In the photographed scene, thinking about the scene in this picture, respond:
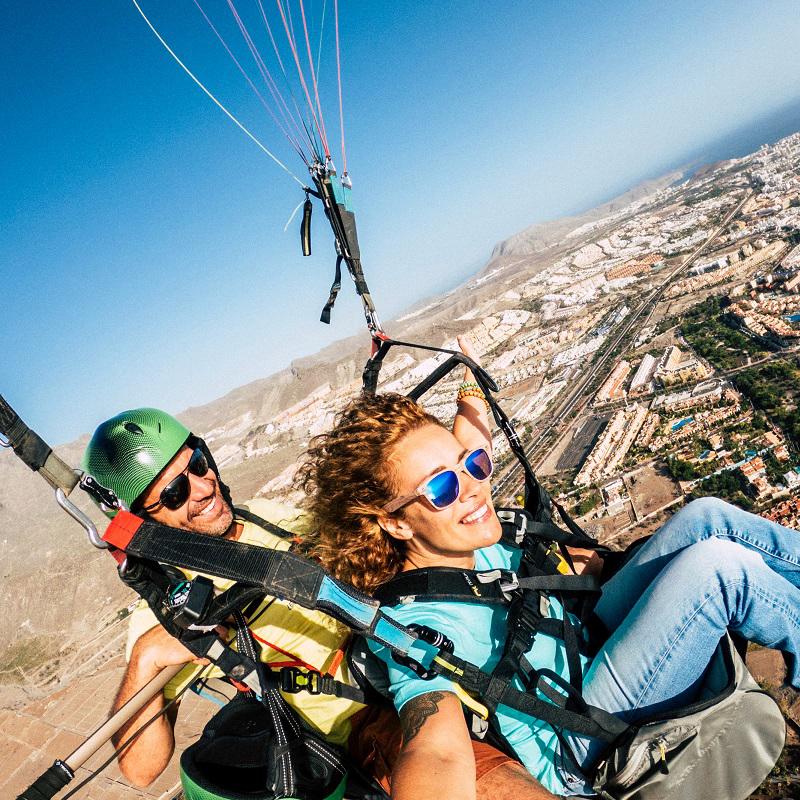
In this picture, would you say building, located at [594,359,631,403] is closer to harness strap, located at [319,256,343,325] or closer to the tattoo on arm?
harness strap, located at [319,256,343,325]

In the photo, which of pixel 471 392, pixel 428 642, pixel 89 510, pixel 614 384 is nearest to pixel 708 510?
pixel 428 642

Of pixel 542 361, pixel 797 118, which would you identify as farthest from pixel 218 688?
pixel 797 118

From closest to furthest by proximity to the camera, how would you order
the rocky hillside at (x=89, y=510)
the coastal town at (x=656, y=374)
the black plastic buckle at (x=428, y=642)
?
the black plastic buckle at (x=428, y=642)
the coastal town at (x=656, y=374)
the rocky hillside at (x=89, y=510)

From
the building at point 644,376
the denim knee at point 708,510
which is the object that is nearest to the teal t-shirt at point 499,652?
the denim knee at point 708,510

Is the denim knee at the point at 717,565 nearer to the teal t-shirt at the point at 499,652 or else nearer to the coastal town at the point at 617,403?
the teal t-shirt at the point at 499,652

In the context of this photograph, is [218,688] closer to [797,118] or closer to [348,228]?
[348,228]
